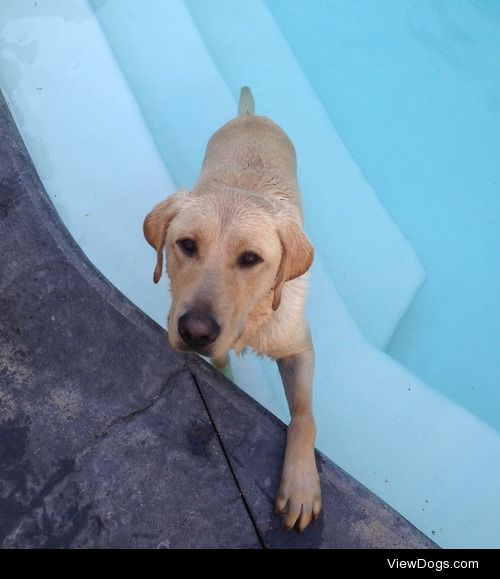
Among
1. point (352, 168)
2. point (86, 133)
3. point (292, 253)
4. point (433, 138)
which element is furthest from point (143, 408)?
point (433, 138)

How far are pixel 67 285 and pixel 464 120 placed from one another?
4017 mm

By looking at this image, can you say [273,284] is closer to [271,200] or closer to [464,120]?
[271,200]

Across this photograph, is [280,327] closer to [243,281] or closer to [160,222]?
[243,281]

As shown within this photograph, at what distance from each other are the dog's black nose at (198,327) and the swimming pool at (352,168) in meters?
1.56

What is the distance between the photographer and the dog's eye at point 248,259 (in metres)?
2.19

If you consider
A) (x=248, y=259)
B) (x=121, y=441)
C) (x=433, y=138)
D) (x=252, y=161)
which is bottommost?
(x=121, y=441)

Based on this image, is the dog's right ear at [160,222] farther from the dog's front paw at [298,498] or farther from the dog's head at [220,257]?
the dog's front paw at [298,498]

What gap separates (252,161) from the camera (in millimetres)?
3078

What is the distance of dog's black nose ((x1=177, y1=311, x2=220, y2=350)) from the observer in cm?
199

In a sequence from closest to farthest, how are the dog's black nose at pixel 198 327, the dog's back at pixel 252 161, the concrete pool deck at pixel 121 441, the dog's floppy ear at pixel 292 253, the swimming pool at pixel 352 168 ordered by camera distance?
1. the dog's black nose at pixel 198 327
2. the concrete pool deck at pixel 121 441
3. the dog's floppy ear at pixel 292 253
4. the dog's back at pixel 252 161
5. the swimming pool at pixel 352 168

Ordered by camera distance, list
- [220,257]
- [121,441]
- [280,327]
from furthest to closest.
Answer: [280,327] < [121,441] < [220,257]

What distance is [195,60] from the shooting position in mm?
4699

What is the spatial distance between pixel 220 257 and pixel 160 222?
40 centimetres

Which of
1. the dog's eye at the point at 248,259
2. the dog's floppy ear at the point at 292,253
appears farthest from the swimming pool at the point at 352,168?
the dog's eye at the point at 248,259
